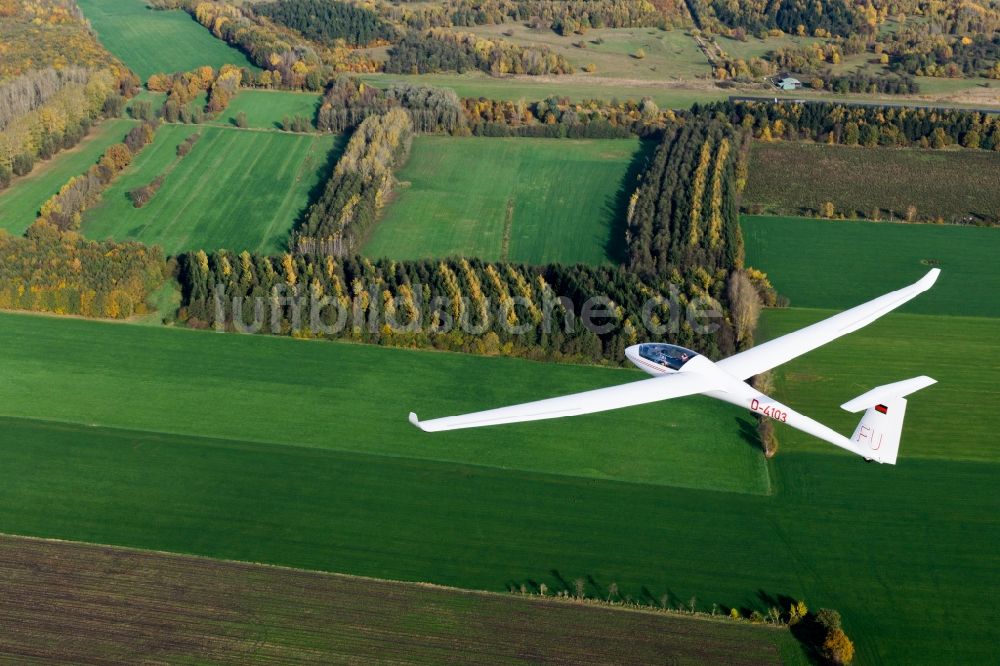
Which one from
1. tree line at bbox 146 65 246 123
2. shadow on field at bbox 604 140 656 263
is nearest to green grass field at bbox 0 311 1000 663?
shadow on field at bbox 604 140 656 263

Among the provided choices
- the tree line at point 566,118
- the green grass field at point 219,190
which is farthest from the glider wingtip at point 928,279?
the green grass field at point 219,190

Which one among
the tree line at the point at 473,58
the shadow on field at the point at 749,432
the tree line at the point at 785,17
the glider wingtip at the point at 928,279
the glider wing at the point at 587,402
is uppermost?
the tree line at the point at 785,17

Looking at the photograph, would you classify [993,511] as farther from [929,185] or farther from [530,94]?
[530,94]

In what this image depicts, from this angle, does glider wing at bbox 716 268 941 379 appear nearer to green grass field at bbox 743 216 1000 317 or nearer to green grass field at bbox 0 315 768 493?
green grass field at bbox 0 315 768 493

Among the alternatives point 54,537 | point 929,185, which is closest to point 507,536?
point 54,537

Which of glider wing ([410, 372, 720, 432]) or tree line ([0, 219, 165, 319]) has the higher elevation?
glider wing ([410, 372, 720, 432])

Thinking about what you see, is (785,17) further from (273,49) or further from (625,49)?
(273,49)

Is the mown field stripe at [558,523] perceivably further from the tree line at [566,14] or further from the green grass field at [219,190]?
the tree line at [566,14]
